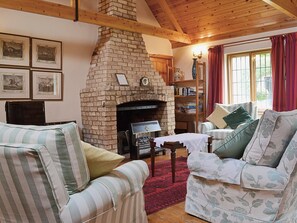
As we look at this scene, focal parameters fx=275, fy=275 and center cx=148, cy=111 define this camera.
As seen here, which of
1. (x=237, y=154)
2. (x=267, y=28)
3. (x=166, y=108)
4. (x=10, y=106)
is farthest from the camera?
(x=166, y=108)

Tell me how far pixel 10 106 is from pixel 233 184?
3.25m

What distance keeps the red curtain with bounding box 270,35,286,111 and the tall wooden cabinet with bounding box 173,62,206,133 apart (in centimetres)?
157

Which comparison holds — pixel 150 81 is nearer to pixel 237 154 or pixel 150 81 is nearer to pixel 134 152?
pixel 134 152

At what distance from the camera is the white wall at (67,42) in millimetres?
4559

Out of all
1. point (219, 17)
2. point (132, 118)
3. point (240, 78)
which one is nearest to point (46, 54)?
point (132, 118)

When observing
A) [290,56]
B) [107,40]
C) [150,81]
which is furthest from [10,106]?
[290,56]

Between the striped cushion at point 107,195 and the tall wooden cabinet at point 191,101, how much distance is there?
4.35 m

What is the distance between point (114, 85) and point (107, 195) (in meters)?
3.40

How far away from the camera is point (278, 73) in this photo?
5195mm

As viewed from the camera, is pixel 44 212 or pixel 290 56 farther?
pixel 290 56

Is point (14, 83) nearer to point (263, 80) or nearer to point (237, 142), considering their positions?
point (237, 142)

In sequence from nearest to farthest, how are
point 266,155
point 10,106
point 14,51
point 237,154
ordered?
point 266,155, point 237,154, point 10,106, point 14,51

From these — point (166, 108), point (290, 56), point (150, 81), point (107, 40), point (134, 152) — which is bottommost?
point (134, 152)

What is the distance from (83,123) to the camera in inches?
206
